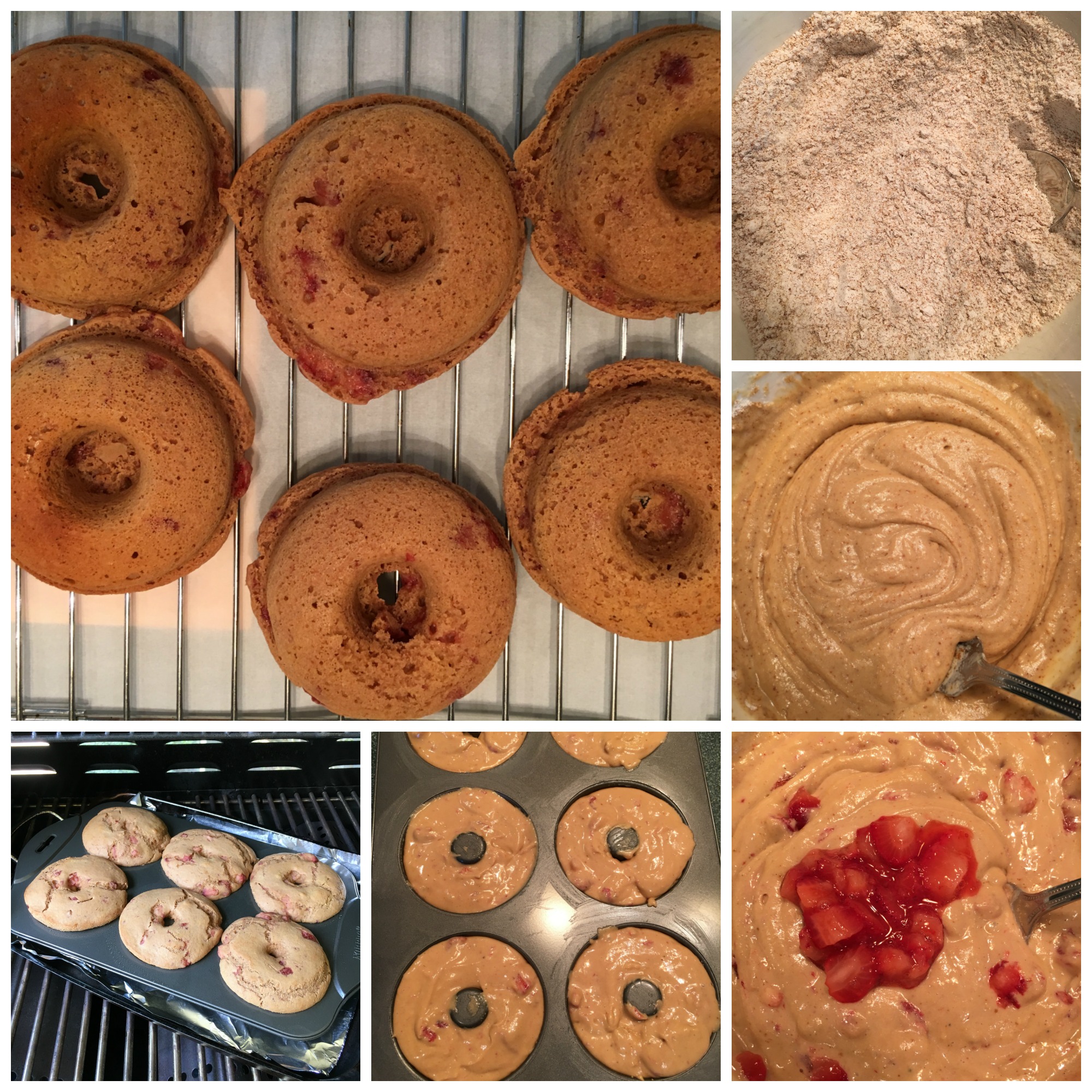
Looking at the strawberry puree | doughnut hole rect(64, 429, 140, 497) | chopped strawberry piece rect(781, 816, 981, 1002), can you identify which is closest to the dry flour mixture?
the strawberry puree

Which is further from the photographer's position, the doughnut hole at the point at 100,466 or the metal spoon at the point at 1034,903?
the doughnut hole at the point at 100,466

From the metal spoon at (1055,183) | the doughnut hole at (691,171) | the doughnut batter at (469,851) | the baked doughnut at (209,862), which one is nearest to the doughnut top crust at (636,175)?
the doughnut hole at (691,171)

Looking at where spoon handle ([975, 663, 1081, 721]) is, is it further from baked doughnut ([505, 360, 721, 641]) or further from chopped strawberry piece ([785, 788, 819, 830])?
baked doughnut ([505, 360, 721, 641])

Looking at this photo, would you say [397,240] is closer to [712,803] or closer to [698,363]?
[698,363]

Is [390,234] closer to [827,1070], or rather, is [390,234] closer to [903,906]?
[903,906]

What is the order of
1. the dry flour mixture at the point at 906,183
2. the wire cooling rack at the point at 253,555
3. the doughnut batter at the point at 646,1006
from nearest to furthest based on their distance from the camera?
the dry flour mixture at the point at 906,183 → the doughnut batter at the point at 646,1006 → the wire cooling rack at the point at 253,555

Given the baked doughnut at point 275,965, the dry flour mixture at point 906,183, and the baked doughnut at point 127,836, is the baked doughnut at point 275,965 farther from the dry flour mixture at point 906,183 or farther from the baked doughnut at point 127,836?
the dry flour mixture at point 906,183
